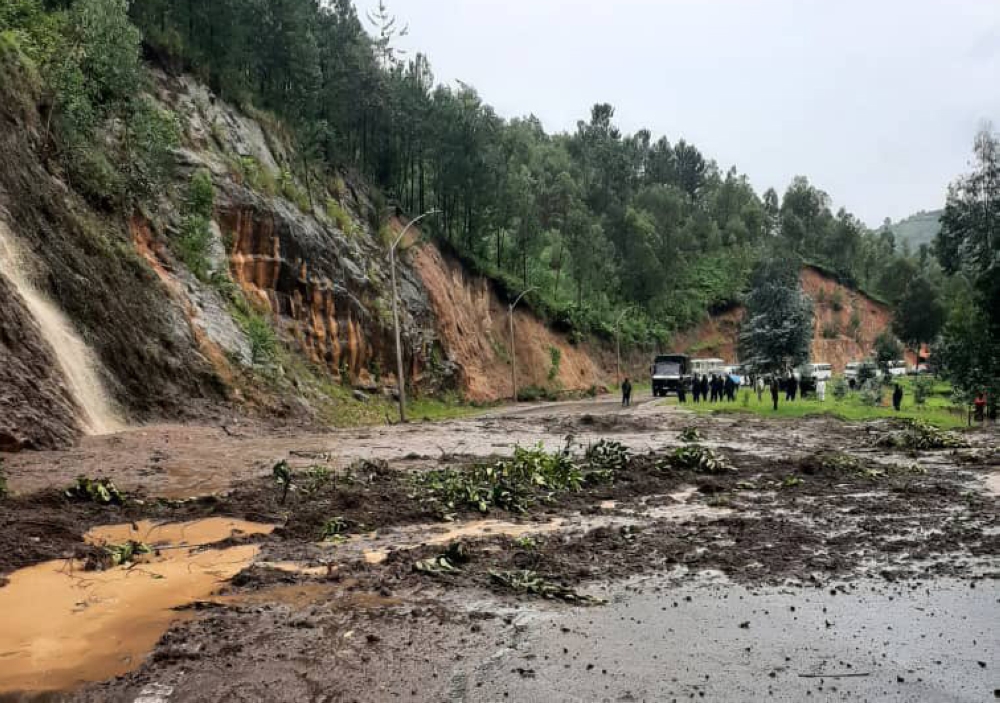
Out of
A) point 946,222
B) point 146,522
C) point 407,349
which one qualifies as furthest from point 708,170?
point 146,522

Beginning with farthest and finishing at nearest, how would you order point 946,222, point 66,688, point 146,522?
point 946,222 < point 146,522 < point 66,688

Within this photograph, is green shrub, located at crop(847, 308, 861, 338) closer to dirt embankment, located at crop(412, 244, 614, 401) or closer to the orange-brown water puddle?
dirt embankment, located at crop(412, 244, 614, 401)

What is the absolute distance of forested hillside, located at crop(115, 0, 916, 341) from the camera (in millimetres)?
43438

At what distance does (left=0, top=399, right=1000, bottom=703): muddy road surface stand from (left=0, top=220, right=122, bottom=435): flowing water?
8.45 feet

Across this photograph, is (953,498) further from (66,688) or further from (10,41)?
(10,41)

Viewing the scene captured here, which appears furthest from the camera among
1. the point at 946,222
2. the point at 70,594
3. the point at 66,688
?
the point at 946,222

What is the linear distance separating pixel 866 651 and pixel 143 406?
60.7 feet

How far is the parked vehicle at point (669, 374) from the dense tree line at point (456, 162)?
39.5 ft

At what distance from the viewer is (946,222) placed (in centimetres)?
7875

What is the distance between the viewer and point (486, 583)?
808 cm

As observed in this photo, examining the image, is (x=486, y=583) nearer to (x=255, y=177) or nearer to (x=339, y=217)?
(x=255, y=177)

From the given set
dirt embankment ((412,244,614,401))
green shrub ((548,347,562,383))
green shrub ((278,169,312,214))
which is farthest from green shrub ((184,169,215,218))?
green shrub ((548,347,562,383))

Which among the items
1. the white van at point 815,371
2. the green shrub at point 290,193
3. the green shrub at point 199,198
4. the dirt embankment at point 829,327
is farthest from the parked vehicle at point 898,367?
the green shrub at point 199,198

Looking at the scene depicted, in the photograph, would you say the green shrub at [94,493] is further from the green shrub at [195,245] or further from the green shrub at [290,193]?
the green shrub at [290,193]
